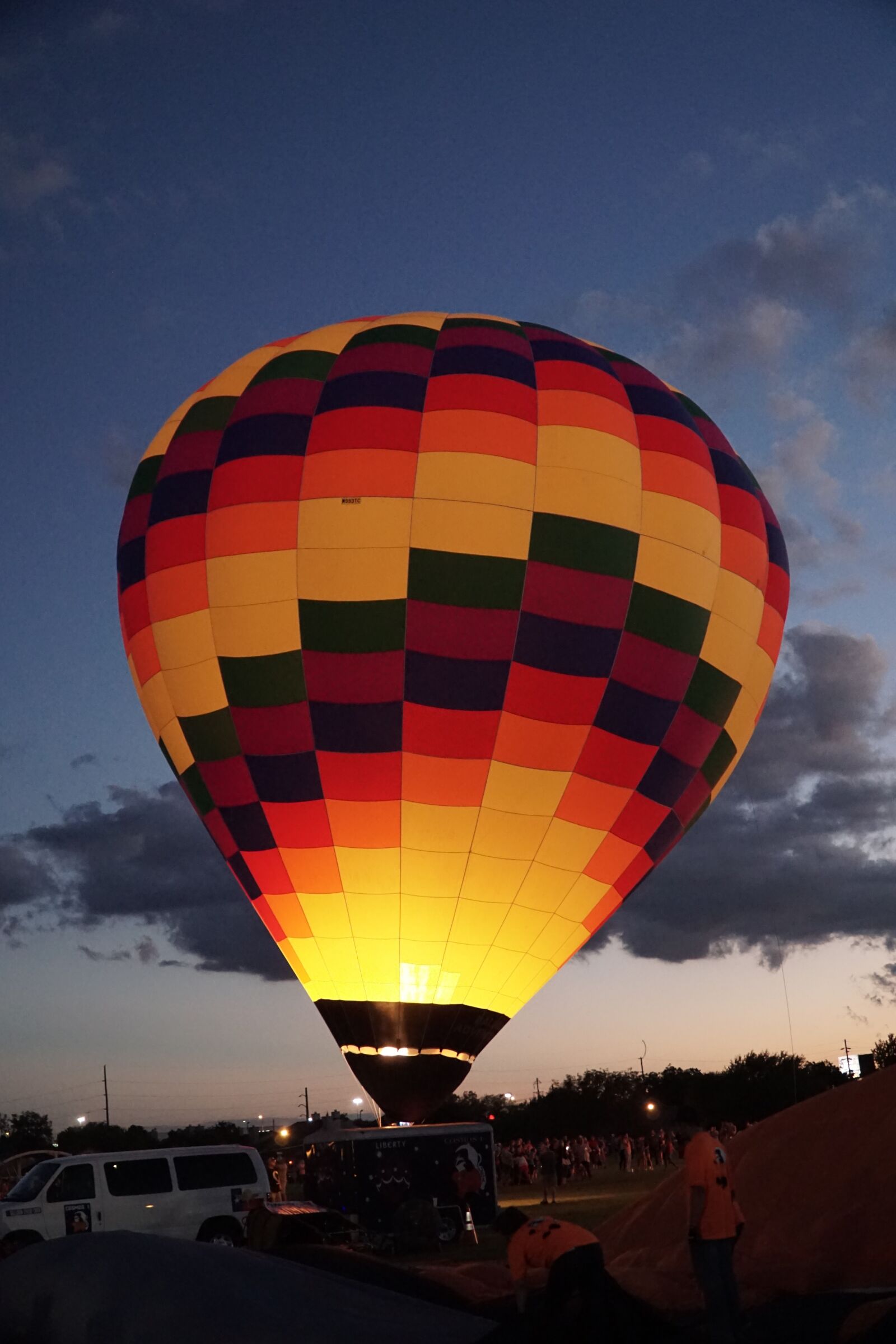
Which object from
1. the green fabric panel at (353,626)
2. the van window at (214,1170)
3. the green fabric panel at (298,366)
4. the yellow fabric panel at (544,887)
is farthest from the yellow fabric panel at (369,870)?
the green fabric panel at (298,366)

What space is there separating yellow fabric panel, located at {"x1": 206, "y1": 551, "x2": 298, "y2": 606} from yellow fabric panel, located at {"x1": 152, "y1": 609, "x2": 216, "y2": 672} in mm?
304

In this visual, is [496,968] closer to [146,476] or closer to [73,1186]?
[73,1186]

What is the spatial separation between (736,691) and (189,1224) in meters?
8.69

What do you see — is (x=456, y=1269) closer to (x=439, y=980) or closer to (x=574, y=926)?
(x=439, y=980)

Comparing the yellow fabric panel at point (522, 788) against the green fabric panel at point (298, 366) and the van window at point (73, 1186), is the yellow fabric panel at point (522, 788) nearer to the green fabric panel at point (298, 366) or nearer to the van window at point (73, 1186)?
the green fabric panel at point (298, 366)

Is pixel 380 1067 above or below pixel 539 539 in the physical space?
below

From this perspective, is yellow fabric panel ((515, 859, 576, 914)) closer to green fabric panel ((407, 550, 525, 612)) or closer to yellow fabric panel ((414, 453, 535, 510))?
green fabric panel ((407, 550, 525, 612))

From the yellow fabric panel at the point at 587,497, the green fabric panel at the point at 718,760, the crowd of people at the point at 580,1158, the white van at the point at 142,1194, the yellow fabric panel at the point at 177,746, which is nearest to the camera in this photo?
the white van at the point at 142,1194

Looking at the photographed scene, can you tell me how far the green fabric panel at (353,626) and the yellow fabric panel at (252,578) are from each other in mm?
319

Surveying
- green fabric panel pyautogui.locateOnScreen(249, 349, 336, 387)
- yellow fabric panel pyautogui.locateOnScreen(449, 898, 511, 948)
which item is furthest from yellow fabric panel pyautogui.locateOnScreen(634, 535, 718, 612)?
green fabric panel pyautogui.locateOnScreen(249, 349, 336, 387)

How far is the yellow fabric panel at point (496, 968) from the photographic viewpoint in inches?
568

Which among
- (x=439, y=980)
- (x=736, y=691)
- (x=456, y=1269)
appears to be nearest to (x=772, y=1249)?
(x=456, y=1269)

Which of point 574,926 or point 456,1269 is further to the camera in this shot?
point 574,926

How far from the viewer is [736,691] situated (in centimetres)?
1605
